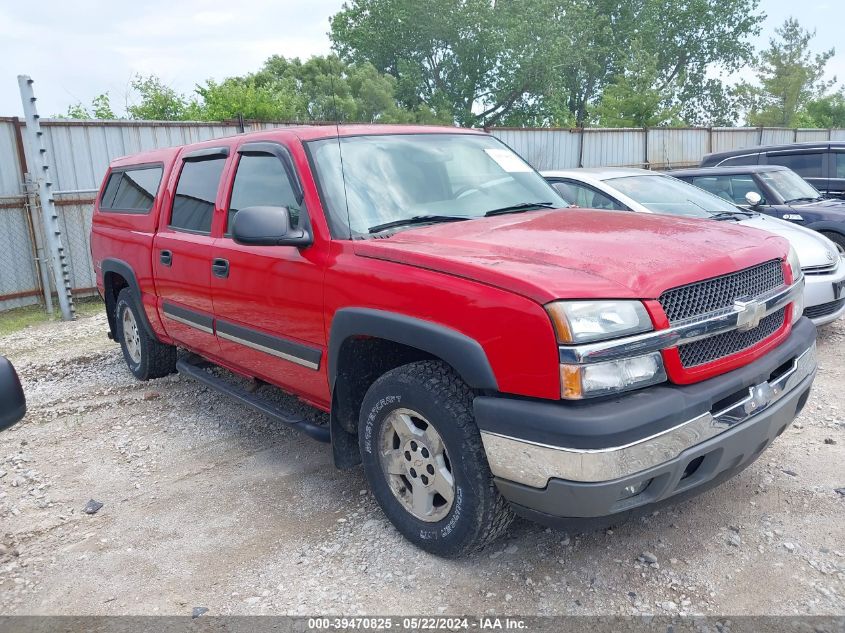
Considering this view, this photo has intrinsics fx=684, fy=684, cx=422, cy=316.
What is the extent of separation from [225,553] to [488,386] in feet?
5.22

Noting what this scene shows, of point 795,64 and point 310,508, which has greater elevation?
point 795,64

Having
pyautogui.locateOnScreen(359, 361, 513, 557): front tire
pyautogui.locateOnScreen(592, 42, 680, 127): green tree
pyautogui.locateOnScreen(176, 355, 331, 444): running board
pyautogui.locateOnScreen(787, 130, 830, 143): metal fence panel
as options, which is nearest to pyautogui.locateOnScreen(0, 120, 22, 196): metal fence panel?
pyautogui.locateOnScreen(176, 355, 331, 444): running board

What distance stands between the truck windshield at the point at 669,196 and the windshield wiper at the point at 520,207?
274 centimetres

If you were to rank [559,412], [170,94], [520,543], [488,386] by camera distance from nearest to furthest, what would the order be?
[559,412] → [488,386] → [520,543] → [170,94]

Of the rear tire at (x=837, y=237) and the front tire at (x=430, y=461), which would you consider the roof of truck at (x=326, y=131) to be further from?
the rear tire at (x=837, y=237)

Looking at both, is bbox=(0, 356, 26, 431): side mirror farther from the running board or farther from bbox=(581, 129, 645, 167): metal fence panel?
bbox=(581, 129, 645, 167): metal fence panel

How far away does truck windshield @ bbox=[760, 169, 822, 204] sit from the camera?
812 cm

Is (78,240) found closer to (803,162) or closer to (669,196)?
(669,196)

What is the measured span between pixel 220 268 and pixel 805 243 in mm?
4872

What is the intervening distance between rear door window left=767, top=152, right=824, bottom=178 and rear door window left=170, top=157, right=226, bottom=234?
8693 mm

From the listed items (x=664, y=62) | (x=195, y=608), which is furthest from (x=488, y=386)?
(x=664, y=62)

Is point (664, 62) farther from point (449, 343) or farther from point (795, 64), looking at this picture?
point (449, 343)

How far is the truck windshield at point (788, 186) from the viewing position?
8.12 m

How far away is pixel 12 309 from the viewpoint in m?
8.93
